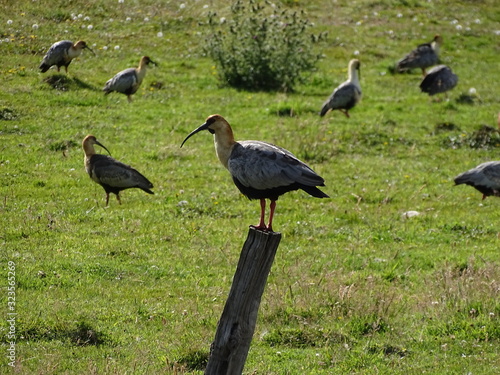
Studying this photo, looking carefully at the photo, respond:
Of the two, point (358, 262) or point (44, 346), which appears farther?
point (358, 262)

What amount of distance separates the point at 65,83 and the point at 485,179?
10273mm

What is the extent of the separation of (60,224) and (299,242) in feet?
11.3

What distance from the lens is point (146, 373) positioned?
265 inches

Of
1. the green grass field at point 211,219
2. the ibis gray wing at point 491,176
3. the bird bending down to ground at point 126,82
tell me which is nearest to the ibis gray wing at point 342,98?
the green grass field at point 211,219

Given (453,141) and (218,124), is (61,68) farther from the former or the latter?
(218,124)

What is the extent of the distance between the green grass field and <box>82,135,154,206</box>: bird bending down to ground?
32cm

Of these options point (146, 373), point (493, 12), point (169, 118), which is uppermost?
point (493, 12)

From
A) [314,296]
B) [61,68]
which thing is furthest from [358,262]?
[61,68]

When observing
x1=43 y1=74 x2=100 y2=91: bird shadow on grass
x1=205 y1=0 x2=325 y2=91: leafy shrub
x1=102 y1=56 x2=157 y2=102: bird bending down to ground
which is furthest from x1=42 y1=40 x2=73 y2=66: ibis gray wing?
x1=205 y1=0 x2=325 y2=91: leafy shrub

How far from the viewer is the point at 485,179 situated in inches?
529

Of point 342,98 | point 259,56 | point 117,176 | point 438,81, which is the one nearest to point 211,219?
point 117,176

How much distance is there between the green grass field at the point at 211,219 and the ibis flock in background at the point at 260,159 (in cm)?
41

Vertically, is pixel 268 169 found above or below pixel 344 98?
above

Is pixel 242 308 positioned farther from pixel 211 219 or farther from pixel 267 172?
pixel 211 219
